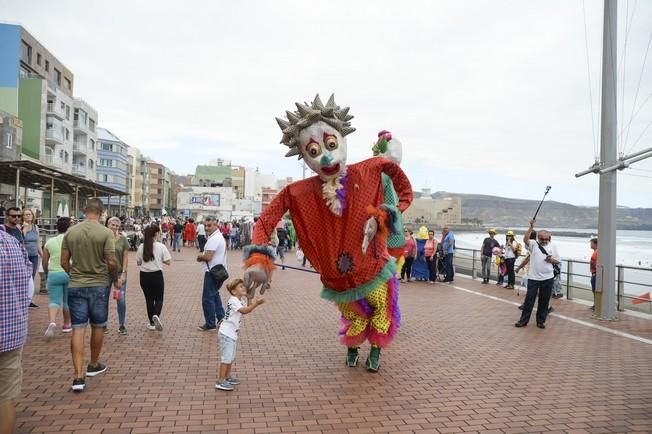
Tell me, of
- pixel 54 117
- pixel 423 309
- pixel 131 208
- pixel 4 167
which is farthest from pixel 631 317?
pixel 131 208

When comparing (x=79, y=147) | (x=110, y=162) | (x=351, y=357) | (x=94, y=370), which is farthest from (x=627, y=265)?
(x=110, y=162)

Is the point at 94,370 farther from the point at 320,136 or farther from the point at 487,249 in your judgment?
the point at 487,249

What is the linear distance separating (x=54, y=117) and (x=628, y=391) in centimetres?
4751

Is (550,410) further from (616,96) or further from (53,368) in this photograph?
(616,96)

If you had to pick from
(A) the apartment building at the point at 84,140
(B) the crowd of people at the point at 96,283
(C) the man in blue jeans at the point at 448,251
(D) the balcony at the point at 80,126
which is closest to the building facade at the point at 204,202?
(A) the apartment building at the point at 84,140

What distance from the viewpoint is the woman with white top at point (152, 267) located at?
Result: 712cm

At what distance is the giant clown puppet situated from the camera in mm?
5324

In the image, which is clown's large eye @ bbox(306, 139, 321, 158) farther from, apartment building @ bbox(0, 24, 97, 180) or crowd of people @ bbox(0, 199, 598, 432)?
apartment building @ bbox(0, 24, 97, 180)

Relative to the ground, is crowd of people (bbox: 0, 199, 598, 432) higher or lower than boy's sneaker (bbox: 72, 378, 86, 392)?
higher

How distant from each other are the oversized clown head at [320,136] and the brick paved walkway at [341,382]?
2245 millimetres

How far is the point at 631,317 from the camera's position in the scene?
9555 mm

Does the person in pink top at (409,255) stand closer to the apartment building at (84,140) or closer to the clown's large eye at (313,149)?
the clown's large eye at (313,149)

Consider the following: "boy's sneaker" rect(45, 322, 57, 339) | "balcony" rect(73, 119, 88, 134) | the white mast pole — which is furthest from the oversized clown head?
"balcony" rect(73, 119, 88, 134)

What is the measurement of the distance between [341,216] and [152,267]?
326 centimetres
